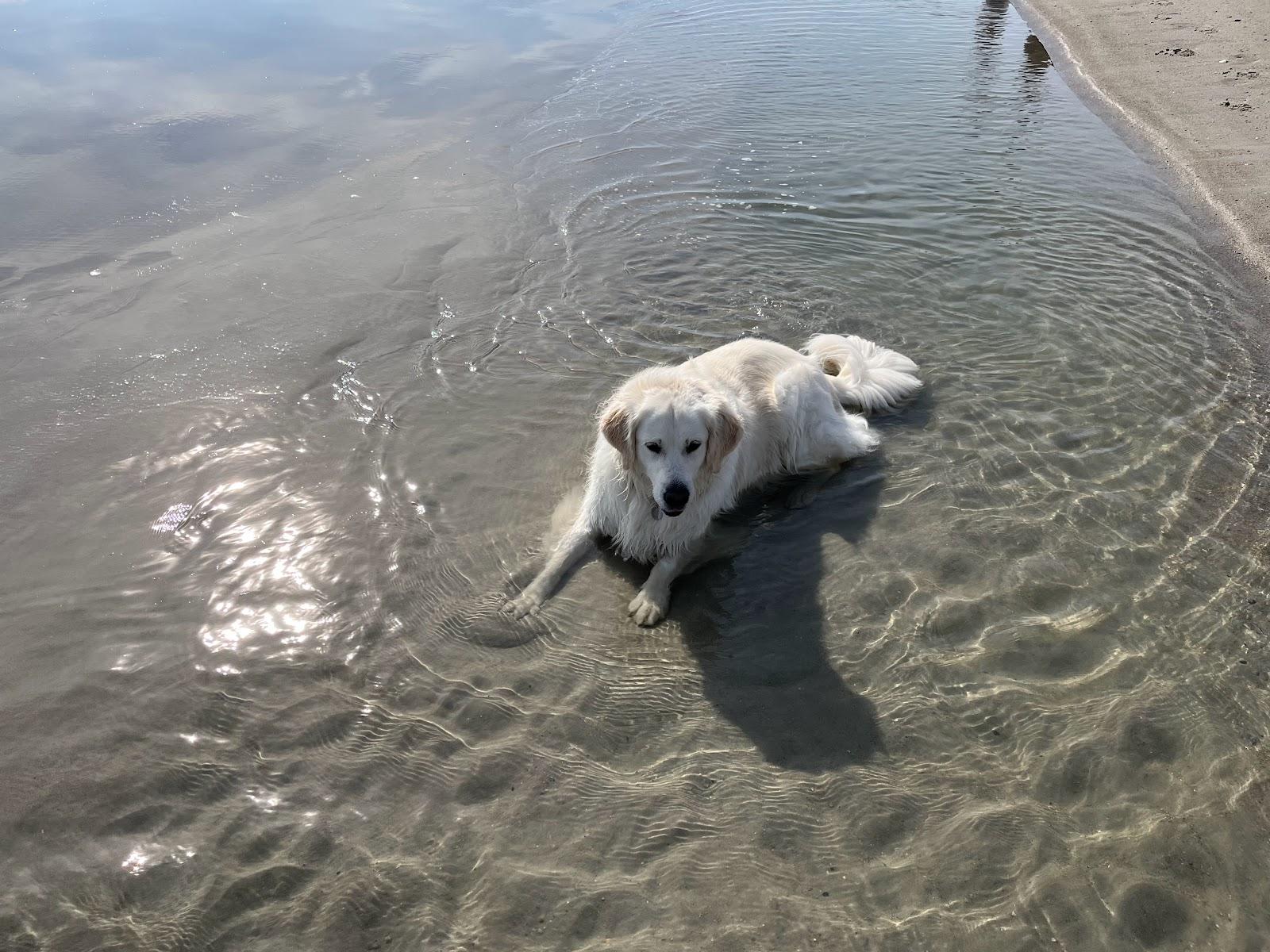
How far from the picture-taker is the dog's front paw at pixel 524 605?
429 cm

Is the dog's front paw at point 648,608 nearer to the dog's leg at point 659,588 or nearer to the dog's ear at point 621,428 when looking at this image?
the dog's leg at point 659,588

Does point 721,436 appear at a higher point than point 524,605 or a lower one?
higher

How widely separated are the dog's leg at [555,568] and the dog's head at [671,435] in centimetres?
53

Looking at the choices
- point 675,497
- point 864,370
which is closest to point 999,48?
point 864,370

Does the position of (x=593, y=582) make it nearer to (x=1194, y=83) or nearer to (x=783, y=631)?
(x=783, y=631)

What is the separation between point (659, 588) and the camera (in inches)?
175

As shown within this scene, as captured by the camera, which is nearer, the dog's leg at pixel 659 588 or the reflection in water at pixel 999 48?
the dog's leg at pixel 659 588

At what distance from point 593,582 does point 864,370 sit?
269cm

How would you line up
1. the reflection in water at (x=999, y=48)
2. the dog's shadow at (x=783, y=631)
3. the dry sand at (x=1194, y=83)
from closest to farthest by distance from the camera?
the dog's shadow at (x=783, y=631), the dry sand at (x=1194, y=83), the reflection in water at (x=999, y=48)

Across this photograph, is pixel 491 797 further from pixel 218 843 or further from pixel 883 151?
pixel 883 151

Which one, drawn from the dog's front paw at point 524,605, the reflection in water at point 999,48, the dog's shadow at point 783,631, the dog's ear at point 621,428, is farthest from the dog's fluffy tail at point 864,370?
the reflection in water at point 999,48

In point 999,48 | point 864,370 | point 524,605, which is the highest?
point 999,48

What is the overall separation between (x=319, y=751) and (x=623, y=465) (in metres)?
2.06

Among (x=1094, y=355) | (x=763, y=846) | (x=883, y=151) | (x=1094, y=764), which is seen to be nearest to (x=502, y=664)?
(x=763, y=846)
